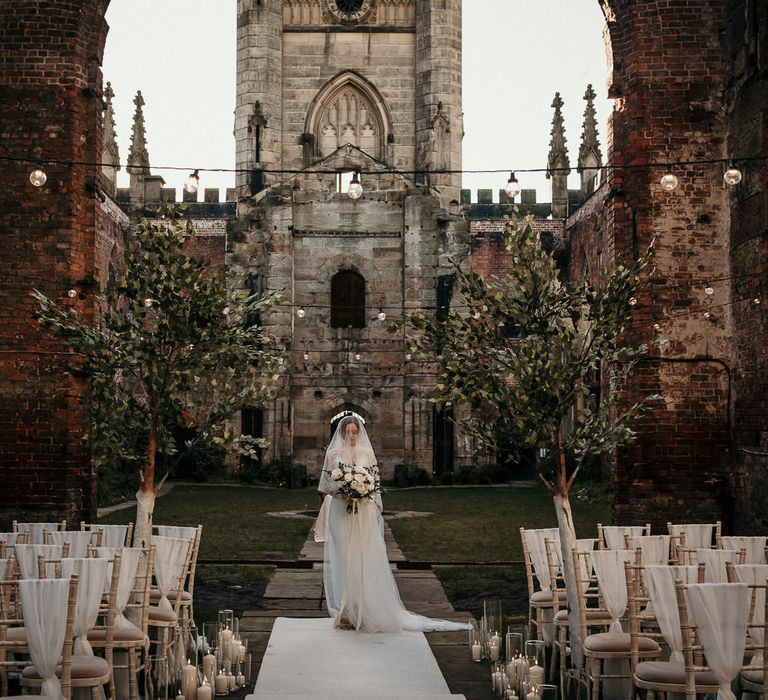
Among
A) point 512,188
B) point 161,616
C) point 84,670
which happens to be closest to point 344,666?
point 161,616

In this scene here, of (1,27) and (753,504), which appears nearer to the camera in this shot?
(753,504)

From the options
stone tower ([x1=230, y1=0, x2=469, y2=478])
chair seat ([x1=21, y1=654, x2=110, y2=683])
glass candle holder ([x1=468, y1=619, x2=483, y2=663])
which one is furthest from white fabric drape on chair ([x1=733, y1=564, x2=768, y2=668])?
stone tower ([x1=230, y1=0, x2=469, y2=478])

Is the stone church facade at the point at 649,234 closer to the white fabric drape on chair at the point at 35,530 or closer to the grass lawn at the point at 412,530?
the grass lawn at the point at 412,530

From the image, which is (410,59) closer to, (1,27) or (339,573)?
(1,27)

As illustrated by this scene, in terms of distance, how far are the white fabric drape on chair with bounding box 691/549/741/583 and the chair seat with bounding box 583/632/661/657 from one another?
543 mm

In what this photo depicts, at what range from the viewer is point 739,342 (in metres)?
12.3

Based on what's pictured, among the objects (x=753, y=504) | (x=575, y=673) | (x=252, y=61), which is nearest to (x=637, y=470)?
(x=753, y=504)

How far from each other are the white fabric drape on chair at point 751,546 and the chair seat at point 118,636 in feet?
13.4

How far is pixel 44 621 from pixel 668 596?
130 inches

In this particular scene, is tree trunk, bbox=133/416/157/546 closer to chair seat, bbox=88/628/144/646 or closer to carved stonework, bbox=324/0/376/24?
chair seat, bbox=88/628/144/646

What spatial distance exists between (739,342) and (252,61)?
2501 cm

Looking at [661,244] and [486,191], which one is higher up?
[486,191]

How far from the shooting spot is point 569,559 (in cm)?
799

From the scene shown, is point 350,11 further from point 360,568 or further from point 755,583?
point 755,583
